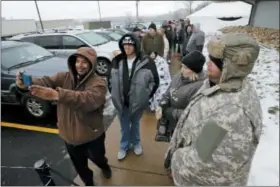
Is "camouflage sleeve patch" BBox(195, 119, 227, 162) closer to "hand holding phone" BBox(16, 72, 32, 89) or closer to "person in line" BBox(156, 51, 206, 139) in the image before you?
"person in line" BBox(156, 51, 206, 139)

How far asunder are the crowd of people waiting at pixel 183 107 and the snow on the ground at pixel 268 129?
2.91ft

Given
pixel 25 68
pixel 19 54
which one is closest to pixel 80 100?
pixel 25 68

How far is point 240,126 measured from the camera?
1.23 meters

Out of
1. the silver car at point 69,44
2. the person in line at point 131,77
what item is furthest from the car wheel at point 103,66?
the person in line at point 131,77

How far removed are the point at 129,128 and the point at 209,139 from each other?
212 cm

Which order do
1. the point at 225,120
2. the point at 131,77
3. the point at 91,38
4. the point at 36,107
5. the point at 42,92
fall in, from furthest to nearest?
1. the point at 91,38
2. the point at 36,107
3. the point at 131,77
4. the point at 42,92
5. the point at 225,120

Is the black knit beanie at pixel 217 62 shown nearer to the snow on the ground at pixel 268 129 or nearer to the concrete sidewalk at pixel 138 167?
the concrete sidewalk at pixel 138 167

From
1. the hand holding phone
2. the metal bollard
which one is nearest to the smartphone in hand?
the hand holding phone

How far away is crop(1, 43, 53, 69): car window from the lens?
16.6ft

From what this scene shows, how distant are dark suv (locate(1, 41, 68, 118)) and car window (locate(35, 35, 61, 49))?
2216mm

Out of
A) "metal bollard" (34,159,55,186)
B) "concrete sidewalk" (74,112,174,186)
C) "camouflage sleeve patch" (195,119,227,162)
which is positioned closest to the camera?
"camouflage sleeve patch" (195,119,227,162)

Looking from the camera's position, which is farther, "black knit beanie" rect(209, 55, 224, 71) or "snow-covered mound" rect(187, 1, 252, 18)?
"snow-covered mound" rect(187, 1, 252, 18)

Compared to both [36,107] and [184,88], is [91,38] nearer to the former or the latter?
[36,107]

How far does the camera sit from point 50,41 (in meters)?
8.05
